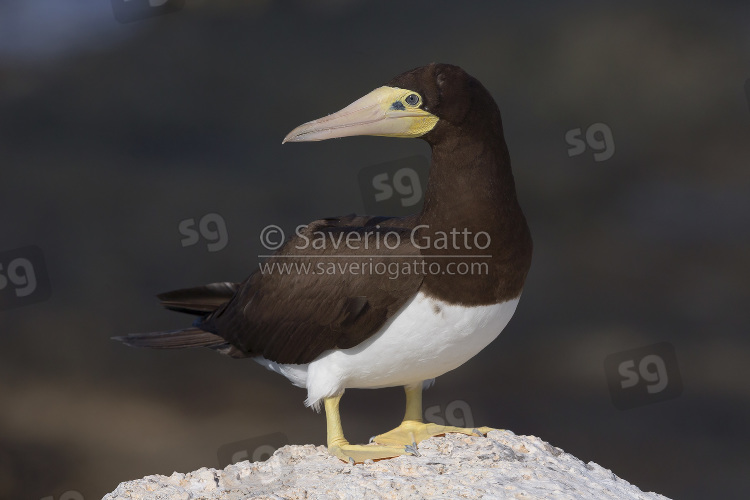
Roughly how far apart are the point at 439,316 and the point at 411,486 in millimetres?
756

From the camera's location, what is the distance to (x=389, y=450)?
455 centimetres

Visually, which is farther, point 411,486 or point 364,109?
point 364,109

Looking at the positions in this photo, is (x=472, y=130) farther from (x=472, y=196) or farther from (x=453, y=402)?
(x=453, y=402)

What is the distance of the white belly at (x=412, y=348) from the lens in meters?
4.32

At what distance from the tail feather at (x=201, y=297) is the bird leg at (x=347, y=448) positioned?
107 centimetres

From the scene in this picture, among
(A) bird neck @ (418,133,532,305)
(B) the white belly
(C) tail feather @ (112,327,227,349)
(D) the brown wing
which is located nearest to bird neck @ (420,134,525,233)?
(A) bird neck @ (418,133,532,305)

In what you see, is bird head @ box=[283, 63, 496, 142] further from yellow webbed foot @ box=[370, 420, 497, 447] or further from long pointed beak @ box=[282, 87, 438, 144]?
yellow webbed foot @ box=[370, 420, 497, 447]

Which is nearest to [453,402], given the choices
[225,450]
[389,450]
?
[225,450]

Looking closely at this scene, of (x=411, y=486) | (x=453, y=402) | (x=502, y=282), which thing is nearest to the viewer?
(x=411, y=486)

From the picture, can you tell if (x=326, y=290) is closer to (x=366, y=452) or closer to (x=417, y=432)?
(x=366, y=452)

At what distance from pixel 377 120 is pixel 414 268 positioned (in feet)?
2.30

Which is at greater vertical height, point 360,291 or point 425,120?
point 425,120

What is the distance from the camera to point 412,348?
439cm

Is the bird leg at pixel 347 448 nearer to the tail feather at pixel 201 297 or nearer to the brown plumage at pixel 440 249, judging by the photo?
the brown plumage at pixel 440 249
